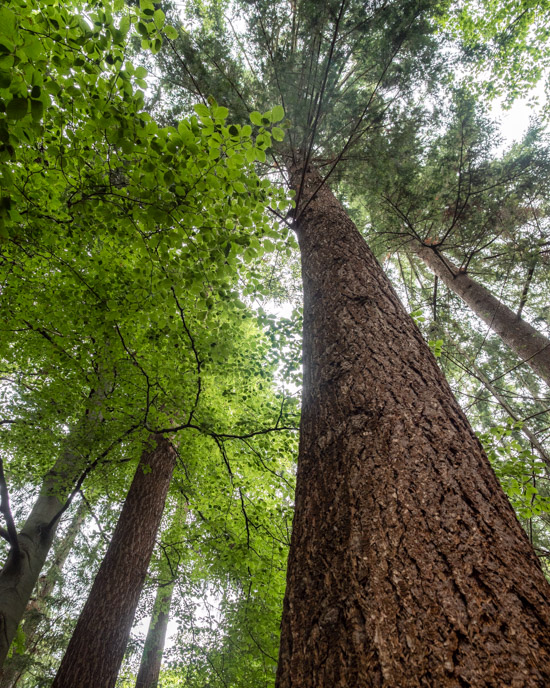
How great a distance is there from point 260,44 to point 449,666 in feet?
28.8

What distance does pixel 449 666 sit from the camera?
2.50 ft

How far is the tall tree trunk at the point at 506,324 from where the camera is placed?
5.81 metres

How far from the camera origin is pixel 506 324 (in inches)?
255

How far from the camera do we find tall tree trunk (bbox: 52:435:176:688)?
3652 millimetres

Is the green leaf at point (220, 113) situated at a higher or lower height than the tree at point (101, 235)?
lower

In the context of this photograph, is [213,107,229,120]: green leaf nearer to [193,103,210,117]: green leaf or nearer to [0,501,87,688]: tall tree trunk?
[193,103,210,117]: green leaf

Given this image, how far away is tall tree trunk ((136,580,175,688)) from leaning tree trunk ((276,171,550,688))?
818 cm

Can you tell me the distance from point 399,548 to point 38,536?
18.7ft

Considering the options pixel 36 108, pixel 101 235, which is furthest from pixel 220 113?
pixel 101 235

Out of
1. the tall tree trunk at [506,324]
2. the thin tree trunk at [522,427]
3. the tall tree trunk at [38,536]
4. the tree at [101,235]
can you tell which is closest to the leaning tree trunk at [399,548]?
the tree at [101,235]

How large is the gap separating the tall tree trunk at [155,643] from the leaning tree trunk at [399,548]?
818cm

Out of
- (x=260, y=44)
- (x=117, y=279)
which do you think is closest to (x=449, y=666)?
(x=117, y=279)

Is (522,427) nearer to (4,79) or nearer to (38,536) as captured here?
(4,79)

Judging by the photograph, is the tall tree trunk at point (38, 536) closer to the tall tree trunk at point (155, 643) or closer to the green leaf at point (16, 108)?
the tall tree trunk at point (155, 643)
